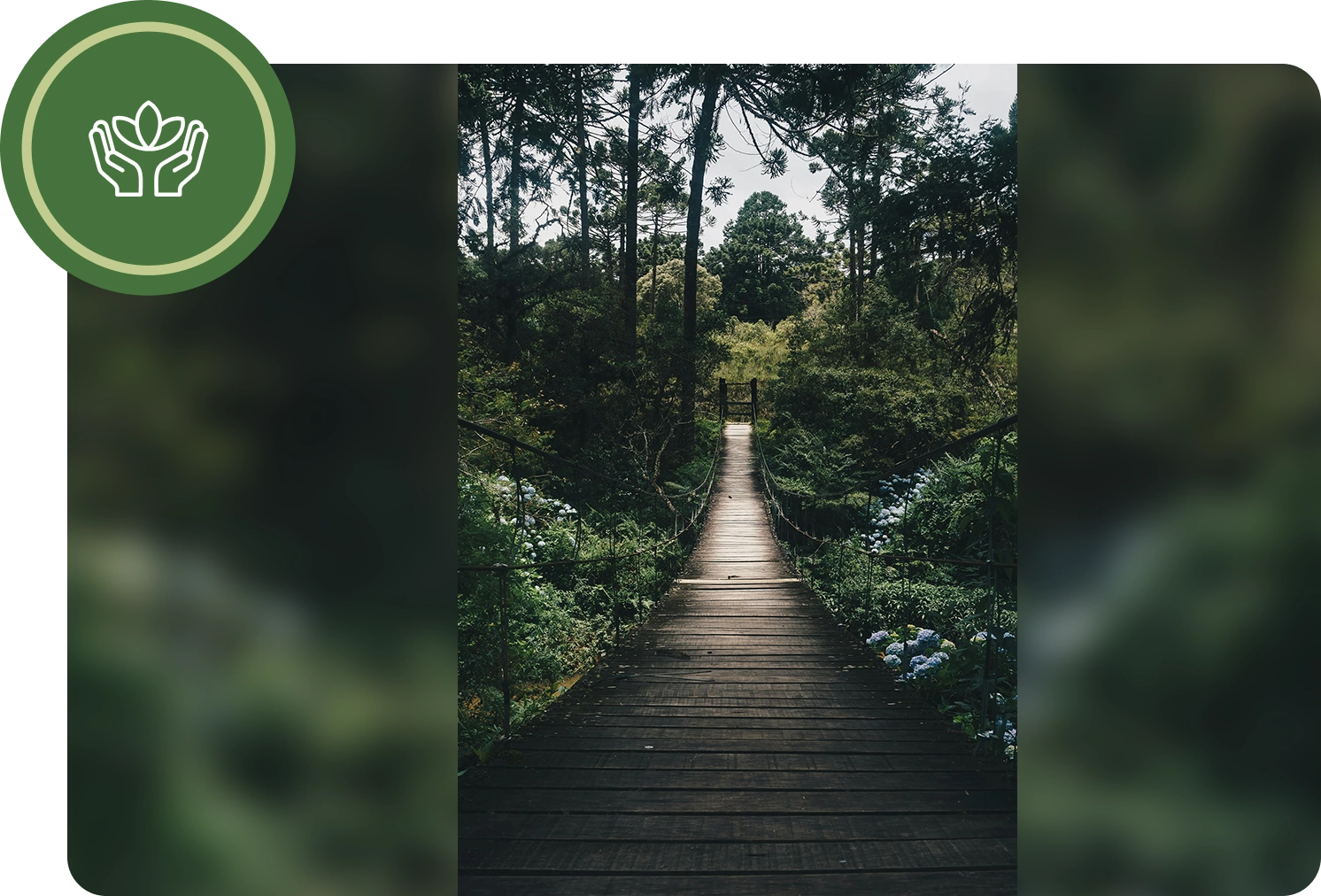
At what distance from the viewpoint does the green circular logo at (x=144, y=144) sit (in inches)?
27.7

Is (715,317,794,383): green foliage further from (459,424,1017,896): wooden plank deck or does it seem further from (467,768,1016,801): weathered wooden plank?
(467,768,1016,801): weathered wooden plank

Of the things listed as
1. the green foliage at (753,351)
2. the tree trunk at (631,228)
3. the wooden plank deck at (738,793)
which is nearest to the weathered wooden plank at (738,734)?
the wooden plank deck at (738,793)

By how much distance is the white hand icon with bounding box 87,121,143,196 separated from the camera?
27.9 inches

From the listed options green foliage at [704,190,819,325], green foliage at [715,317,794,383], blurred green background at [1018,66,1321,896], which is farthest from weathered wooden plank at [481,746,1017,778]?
green foliage at [704,190,819,325]

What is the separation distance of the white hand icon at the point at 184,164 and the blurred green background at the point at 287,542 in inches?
4.2

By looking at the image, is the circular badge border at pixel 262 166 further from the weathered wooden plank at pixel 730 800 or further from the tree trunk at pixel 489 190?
the tree trunk at pixel 489 190

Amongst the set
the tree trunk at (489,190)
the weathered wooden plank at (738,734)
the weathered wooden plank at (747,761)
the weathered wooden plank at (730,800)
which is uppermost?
the tree trunk at (489,190)

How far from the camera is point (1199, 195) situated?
2.70 feet

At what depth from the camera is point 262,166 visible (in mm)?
760

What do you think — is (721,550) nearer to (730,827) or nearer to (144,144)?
(730,827)

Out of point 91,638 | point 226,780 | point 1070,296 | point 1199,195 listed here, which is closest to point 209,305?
point 91,638

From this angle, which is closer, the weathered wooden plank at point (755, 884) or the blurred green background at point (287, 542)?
the blurred green background at point (287, 542)

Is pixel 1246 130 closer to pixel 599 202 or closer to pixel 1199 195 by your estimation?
pixel 1199 195

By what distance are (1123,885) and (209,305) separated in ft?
4.33
